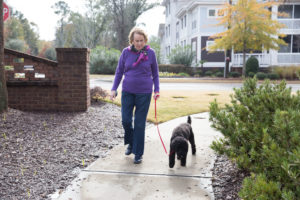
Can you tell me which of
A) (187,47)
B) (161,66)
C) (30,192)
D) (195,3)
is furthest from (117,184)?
(195,3)

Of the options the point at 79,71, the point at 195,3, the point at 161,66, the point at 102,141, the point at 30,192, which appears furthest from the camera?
the point at 195,3

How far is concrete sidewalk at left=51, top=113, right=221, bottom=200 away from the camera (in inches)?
123

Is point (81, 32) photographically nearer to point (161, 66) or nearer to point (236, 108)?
point (161, 66)

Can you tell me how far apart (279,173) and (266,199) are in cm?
34

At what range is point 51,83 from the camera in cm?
711

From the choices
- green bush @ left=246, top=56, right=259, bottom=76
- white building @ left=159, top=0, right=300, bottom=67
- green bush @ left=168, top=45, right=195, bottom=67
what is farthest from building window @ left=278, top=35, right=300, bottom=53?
green bush @ left=168, top=45, right=195, bottom=67

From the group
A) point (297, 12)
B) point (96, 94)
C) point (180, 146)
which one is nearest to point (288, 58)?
point (297, 12)

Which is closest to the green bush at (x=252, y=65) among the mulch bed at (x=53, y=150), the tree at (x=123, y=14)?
the tree at (x=123, y=14)

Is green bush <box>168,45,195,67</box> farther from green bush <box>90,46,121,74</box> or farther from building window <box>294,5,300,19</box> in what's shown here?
building window <box>294,5,300,19</box>

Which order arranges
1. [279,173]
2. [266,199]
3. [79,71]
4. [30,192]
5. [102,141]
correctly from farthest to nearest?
1. [79,71]
2. [102,141]
3. [30,192]
4. [279,173]
5. [266,199]

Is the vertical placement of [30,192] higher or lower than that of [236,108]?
lower

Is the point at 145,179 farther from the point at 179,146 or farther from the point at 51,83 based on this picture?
the point at 51,83

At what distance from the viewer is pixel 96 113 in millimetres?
7270

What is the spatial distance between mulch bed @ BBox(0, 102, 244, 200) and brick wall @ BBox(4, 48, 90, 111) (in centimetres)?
35
